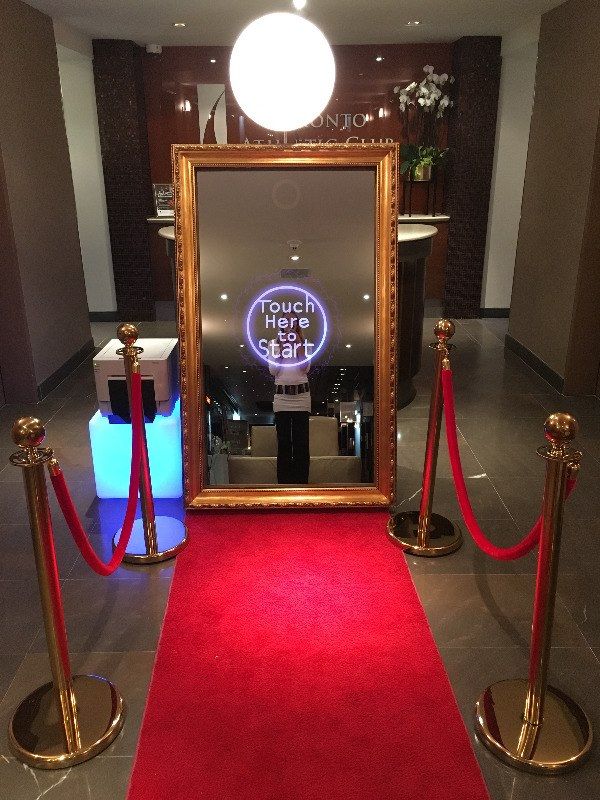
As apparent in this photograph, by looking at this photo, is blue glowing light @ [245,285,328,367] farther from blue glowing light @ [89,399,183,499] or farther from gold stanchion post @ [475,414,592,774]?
gold stanchion post @ [475,414,592,774]

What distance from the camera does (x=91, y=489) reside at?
13.2 ft

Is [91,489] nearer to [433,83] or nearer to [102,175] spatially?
[102,175]

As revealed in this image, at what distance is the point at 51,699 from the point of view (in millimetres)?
2416

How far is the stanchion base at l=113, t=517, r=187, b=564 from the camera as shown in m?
3.26

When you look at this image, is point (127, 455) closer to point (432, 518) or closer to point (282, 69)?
point (432, 518)

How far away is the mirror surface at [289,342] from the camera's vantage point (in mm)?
3502

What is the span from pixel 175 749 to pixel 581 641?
1.67 m

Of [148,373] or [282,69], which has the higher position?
[282,69]

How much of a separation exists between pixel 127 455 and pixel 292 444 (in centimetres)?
97

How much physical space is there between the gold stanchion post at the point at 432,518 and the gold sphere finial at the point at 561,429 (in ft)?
3.44

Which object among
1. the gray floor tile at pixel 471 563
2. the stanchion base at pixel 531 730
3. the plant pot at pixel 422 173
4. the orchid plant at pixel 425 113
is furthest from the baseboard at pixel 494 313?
the stanchion base at pixel 531 730

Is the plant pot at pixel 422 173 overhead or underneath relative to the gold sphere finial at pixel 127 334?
overhead

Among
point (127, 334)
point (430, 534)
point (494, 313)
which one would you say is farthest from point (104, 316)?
point (430, 534)

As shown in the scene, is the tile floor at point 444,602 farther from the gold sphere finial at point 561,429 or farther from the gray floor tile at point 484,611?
the gold sphere finial at point 561,429
